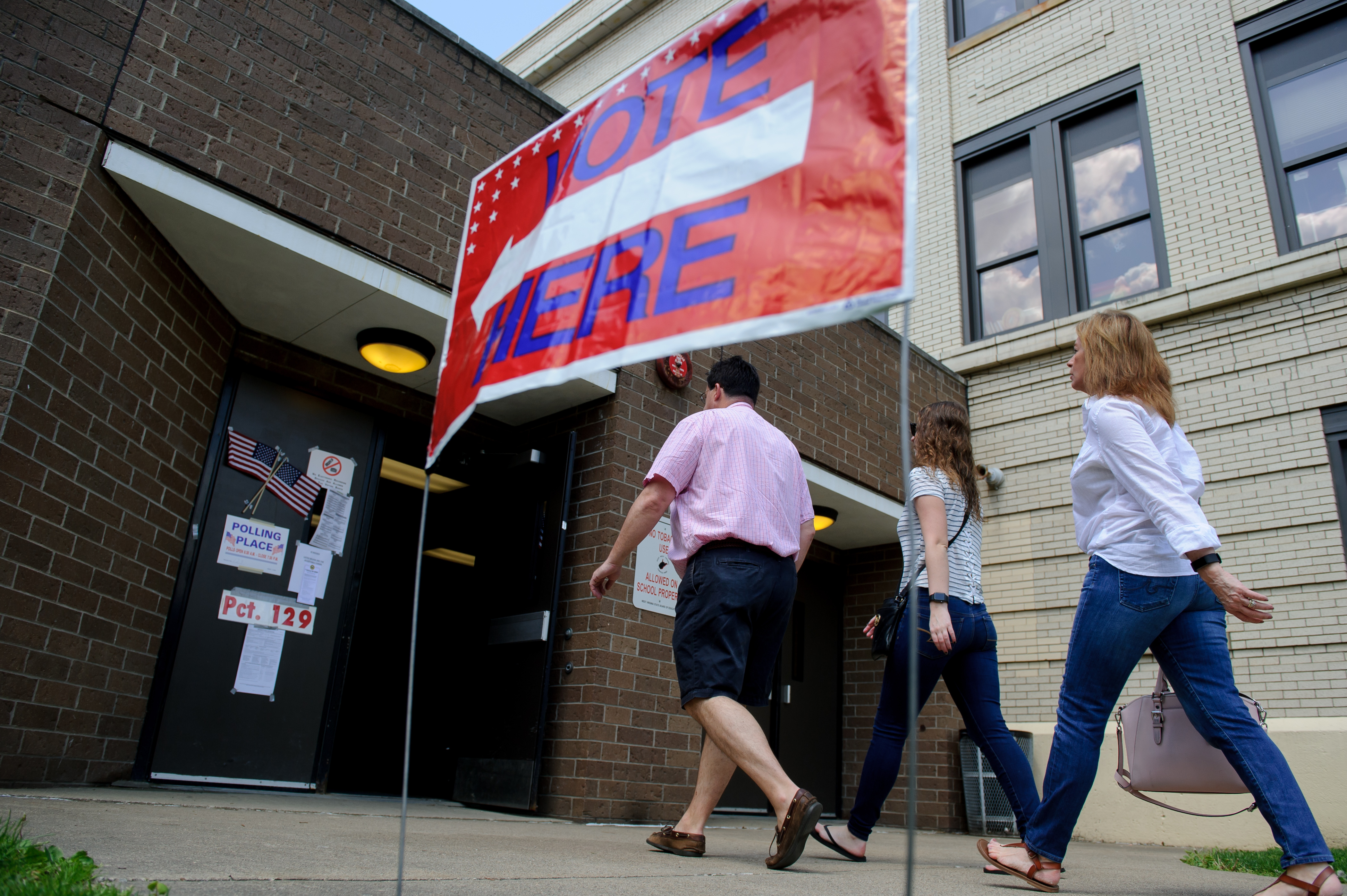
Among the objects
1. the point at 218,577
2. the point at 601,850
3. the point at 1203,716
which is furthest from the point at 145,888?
the point at 218,577

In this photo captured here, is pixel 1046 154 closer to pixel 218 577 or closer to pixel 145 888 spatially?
pixel 218 577

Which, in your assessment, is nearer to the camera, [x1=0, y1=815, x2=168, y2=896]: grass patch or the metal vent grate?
[x1=0, y1=815, x2=168, y2=896]: grass patch

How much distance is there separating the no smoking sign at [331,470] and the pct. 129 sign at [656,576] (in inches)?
74.6

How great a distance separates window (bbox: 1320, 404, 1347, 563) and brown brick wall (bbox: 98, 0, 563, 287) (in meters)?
6.48

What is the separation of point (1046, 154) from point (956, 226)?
1.15 meters

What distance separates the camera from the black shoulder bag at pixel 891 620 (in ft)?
11.2

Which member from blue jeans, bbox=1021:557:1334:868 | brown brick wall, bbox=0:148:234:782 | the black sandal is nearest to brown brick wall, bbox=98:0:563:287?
brown brick wall, bbox=0:148:234:782

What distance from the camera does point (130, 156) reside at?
4062 mm

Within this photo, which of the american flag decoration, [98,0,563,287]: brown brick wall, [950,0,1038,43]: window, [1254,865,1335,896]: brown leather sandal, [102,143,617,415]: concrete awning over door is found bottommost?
[1254,865,1335,896]: brown leather sandal

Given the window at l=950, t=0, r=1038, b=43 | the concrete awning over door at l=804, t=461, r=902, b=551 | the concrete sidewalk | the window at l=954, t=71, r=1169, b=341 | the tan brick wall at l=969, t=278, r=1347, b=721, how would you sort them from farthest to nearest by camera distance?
the window at l=950, t=0, r=1038, b=43 → the window at l=954, t=71, r=1169, b=341 → the concrete awning over door at l=804, t=461, r=902, b=551 → the tan brick wall at l=969, t=278, r=1347, b=721 → the concrete sidewalk

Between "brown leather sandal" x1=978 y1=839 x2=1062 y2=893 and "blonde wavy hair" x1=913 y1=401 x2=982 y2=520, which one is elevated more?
"blonde wavy hair" x1=913 y1=401 x2=982 y2=520

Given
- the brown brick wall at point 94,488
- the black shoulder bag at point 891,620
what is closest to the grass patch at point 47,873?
the brown brick wall at point 94,488

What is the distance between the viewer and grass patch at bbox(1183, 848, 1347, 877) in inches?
137

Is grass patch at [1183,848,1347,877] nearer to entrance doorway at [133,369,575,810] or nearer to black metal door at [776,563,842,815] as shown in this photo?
black metal door at [776,563,842,815]
